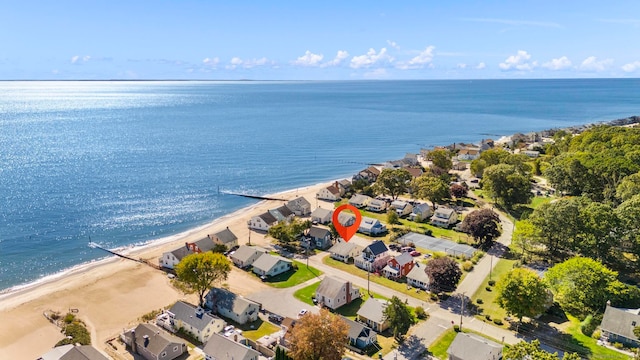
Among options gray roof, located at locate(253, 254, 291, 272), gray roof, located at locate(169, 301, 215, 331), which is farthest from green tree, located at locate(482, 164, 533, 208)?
gray roof, located at locate(169, 301, 215, 331)

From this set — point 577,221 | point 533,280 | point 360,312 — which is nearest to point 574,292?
point 533,280

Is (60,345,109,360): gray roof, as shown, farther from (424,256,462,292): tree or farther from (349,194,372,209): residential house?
(349,194,372,209): residential house

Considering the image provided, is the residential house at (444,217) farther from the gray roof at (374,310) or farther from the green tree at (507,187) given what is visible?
the gray roof at (374,310)

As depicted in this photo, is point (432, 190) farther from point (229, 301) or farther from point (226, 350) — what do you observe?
point (226, 350)

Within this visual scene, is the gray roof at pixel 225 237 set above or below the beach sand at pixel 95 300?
above

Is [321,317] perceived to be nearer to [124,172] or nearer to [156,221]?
[156,221]

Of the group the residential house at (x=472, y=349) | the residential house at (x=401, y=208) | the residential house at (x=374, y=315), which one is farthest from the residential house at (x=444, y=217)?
the residential house at (x=472, y=349)
